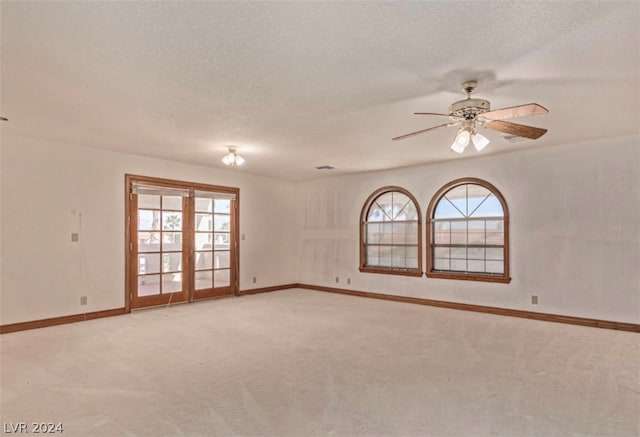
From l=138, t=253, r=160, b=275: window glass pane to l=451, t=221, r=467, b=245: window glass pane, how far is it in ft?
16.2

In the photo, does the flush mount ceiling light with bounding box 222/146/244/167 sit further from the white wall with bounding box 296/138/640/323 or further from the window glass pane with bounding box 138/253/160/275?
the white wall with bounding box 296/138/640/323

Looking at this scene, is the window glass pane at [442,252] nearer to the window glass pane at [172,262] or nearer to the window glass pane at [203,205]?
the window glass pane at [203,205]

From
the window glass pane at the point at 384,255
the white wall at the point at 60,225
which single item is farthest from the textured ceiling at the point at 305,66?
the window glass pane at the point at 384,255

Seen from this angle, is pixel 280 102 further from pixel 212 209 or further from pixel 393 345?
pixel 212 209

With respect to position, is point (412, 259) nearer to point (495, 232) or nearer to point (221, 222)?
point (495, 232)

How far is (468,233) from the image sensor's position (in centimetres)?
597

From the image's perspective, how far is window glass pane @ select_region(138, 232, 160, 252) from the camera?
5.77 m

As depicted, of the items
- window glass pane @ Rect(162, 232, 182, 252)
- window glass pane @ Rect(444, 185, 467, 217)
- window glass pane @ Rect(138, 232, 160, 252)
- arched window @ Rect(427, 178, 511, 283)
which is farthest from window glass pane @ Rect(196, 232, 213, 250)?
window glass pane @ Rect(444, 185, 467, 217)

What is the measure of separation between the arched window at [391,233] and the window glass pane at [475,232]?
0.84 meters

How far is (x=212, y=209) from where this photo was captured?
680 cm

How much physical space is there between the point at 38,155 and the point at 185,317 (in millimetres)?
2897

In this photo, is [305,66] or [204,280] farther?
[204,280]

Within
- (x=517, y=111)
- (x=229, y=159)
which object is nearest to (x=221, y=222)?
(x=229, y=159)

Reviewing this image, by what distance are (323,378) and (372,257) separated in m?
4.35
